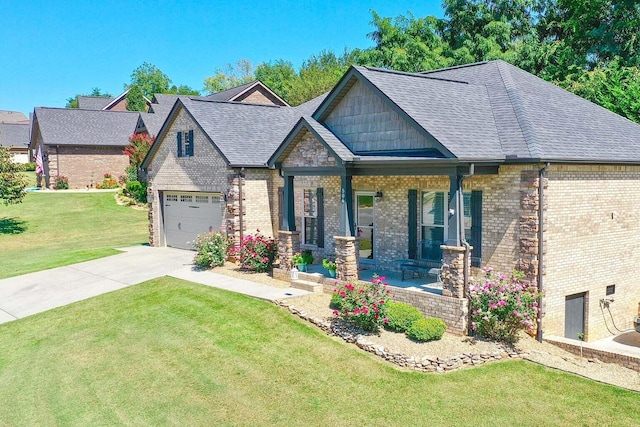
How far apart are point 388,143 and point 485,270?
4.42 meters

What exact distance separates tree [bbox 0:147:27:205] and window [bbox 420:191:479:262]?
27789 millimetres

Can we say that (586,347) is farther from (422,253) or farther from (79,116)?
(79,116)

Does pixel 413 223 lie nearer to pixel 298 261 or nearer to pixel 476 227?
pixel 476 227

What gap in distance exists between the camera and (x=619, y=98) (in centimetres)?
2561

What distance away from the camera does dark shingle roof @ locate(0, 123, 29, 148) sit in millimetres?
74850

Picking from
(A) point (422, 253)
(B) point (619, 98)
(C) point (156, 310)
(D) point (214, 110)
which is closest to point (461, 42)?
(B) point (619, 98)

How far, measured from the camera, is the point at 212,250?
2097cm

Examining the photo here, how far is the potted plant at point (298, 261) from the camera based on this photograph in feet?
A: 59.7

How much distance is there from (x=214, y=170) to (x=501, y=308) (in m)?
13.6

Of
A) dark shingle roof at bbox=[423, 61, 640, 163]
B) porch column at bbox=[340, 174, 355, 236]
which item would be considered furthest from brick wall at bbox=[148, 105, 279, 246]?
dark shingle roof at bbox=[423, 61, 640, 163]

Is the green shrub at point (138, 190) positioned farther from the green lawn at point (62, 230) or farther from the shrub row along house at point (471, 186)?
the shrub row along house at point (471, 186)

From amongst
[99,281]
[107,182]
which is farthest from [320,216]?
[107,182]

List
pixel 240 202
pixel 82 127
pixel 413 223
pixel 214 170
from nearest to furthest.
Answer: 1. pixel 413 223
2. pixel 240 202
3. pixel 214 170
4. pixel 82 127

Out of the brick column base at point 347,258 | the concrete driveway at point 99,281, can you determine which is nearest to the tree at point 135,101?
the concrete driveway at point 99,281
